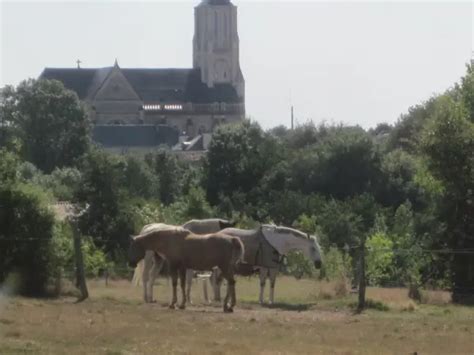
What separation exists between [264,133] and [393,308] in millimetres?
62906

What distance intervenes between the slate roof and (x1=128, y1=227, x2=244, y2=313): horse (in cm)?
15245

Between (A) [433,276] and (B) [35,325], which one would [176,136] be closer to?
(A) [433,276]

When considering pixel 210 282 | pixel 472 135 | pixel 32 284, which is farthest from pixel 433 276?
pixel 32 284

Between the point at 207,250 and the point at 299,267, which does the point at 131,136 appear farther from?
the point at 207,250

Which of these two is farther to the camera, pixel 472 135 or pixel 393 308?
pixel 472 135

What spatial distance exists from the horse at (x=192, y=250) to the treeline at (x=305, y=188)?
3.13 m

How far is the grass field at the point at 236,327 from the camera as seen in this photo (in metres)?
20.9

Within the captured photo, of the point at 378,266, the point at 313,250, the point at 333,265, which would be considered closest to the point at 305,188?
the point at 378,266

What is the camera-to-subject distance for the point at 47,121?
126438mm

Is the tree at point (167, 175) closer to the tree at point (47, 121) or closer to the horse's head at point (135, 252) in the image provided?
the tree at point (47, 121)

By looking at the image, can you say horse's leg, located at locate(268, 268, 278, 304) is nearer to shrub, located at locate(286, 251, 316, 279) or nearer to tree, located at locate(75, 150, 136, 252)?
shrub, located at locate(286, 251, 316, 279)

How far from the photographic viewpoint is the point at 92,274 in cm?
3741

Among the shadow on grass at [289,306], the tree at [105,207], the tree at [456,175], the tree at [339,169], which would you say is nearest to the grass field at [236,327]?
the shadow on grass at [289,306]

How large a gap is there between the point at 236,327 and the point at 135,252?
5.10 meters
